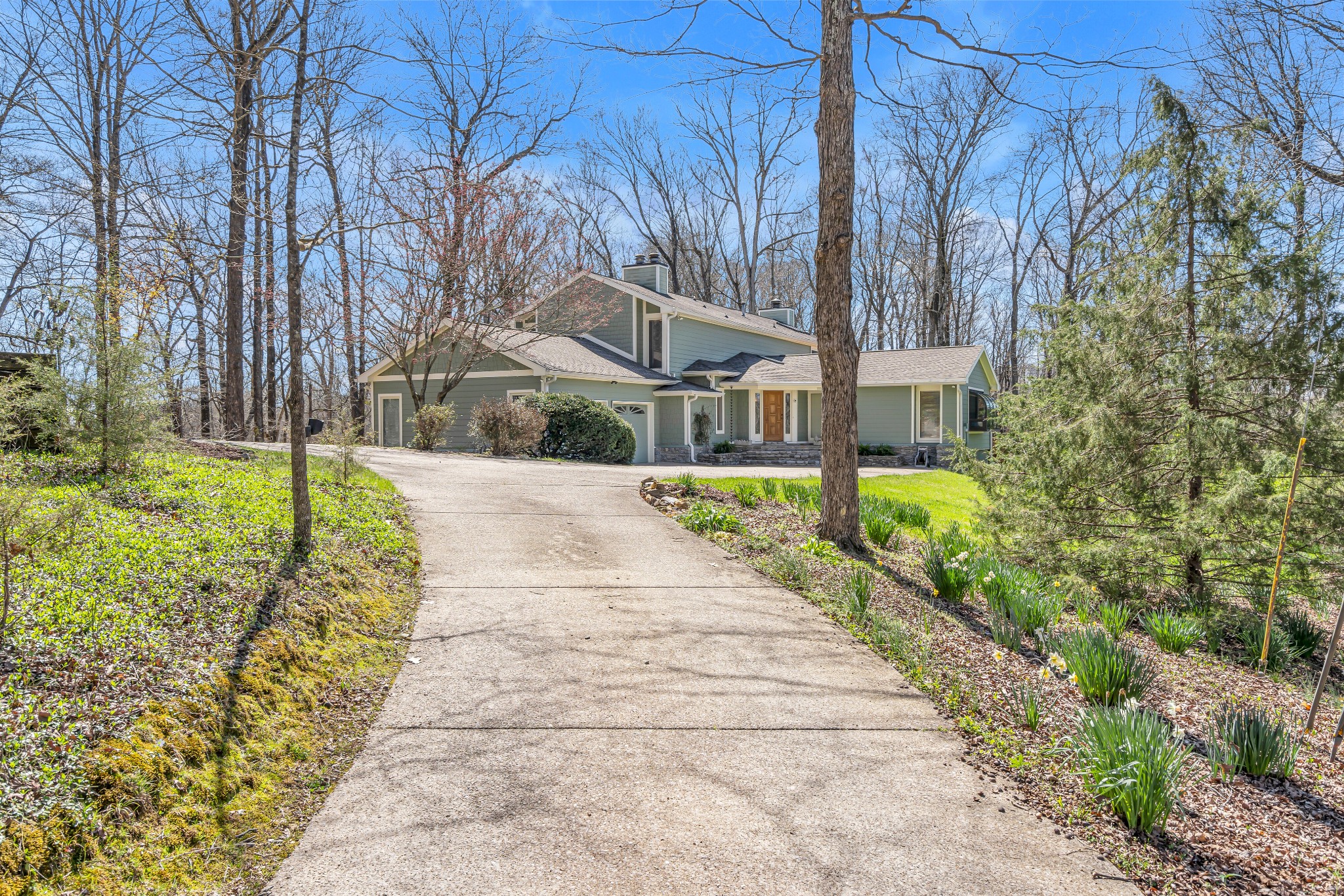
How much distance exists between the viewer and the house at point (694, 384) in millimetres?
22797

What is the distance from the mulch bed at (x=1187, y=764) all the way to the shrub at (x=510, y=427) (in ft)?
37.9

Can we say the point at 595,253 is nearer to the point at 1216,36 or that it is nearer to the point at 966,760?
the point at 1216,36

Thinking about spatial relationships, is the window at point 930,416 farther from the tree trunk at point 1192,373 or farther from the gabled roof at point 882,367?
the tree trunk at point 1192,373

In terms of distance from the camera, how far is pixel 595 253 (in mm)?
34250

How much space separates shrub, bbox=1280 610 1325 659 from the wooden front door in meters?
20.5

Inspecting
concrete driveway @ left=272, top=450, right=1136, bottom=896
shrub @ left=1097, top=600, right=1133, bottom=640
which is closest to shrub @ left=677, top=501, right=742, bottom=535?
concrete driveway @ left=272, top=450, right=1136, bottom=896

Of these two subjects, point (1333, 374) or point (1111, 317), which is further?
point (1111, 317)

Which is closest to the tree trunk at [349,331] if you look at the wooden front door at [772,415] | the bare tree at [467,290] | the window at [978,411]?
the bare tree at [467,290]

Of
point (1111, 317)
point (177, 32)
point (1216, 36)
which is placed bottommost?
point (1111, 317)

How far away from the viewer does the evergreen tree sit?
21.5 ft

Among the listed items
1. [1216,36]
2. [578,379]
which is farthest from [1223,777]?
[578,379]

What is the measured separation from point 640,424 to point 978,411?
12.0 metres

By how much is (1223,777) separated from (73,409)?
26.2ft

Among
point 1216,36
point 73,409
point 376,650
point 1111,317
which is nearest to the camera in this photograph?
point 376,650
